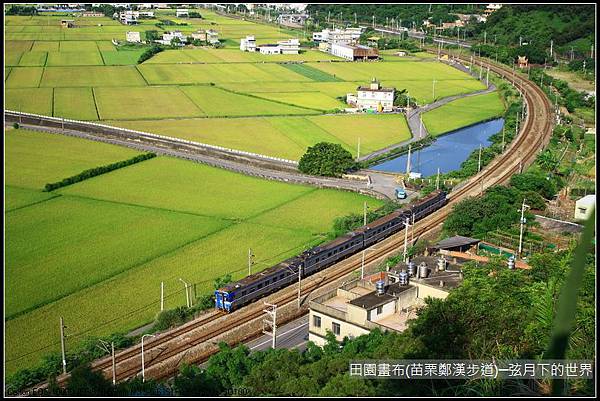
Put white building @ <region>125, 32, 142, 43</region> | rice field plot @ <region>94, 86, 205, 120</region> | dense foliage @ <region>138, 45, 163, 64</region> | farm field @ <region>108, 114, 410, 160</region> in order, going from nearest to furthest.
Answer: farm field @ <region>108, 114, 410, 160</region>, rice field plot @ <region>94, 86, 205, 120</region>, dense foliage @ <region>138, 45, 163, 64</region>, white building @ <region>125, 32, 142, 43</region>

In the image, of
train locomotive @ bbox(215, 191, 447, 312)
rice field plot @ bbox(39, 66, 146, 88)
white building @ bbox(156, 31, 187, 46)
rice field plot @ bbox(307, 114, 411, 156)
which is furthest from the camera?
white building @ bbox(156, 31, 187, 46)

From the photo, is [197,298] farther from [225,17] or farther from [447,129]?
[225,17]

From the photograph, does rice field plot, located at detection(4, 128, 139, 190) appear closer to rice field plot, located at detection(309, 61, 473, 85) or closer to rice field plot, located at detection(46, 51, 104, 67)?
rice field plot, located at detection(46, 51, 104, 67)

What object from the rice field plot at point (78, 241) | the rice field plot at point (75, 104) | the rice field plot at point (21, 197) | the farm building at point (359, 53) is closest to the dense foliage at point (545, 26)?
the farm building at point (359, 53)

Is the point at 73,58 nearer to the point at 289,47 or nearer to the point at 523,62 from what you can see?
the point at 289,47

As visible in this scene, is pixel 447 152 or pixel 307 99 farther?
pixel 307 99

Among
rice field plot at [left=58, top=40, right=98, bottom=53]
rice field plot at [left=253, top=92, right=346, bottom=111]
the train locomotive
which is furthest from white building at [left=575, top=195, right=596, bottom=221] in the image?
rice field plot at [left=58, top=40, right=98, bottom=53]

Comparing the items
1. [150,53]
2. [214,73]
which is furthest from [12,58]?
[214,73]
